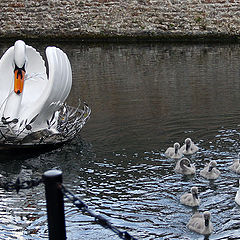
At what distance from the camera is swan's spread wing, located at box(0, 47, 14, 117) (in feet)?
28.3

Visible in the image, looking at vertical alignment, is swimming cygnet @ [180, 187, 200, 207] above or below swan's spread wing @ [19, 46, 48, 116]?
below

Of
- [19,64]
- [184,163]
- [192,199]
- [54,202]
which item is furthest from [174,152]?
[54,202]

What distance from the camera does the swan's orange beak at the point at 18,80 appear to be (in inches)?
332

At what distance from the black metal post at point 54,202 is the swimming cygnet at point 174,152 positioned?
164 inches

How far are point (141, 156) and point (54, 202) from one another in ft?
14.2

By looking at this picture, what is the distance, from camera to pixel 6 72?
8773 mm

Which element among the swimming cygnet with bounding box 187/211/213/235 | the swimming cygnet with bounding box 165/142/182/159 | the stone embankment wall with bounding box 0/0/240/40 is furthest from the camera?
the stone embankment wall with bounding box 0/0/240/40

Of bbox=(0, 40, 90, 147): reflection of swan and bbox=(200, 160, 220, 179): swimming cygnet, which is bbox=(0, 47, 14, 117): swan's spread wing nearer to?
bbox=(0, 40, 90, 147): reflection of swan

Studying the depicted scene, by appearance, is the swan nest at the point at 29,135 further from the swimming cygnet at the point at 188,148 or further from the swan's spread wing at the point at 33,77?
the swimming cygnet at the point at 188,148

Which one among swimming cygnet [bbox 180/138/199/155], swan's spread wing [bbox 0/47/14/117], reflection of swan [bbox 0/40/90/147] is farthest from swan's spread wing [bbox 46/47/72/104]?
swimming cygnet [bbox 180/138/199/155]

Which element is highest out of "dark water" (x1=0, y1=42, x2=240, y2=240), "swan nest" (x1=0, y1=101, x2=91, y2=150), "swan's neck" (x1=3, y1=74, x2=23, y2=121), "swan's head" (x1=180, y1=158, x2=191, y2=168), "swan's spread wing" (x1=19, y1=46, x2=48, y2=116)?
"swan's spread wing" (x1=19, y1=46, x2=48, y2=116)

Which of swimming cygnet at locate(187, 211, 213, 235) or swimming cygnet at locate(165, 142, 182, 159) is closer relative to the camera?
swimming cygnet at locate(187, 211, 213, 235)

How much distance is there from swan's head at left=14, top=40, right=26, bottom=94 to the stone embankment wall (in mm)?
12412

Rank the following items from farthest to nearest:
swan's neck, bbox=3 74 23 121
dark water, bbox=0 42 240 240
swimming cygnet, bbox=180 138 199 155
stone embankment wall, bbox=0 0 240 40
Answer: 1. stone embankment wall, bbox=0 0 240 40
2. swan's neck, bbox=3 74 23 121
3. swimming cygnet, bbox=180 138 199 155
4. dark water, bbox=0 42 240 240
